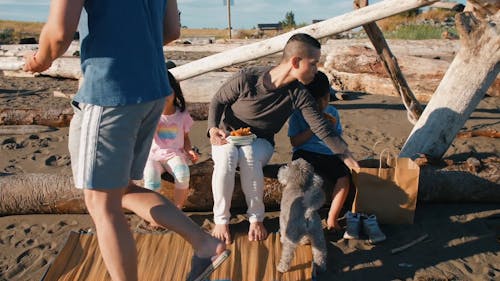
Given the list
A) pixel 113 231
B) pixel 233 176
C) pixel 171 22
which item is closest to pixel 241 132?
pixel 233 176

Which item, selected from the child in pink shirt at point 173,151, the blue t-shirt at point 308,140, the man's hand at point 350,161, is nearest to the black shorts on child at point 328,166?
the blue t-shirt at point 308,140

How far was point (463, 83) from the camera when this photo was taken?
4.16 metres

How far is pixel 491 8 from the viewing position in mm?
4102

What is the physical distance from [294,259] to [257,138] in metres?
0.93

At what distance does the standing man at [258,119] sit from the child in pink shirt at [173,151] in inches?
12.0

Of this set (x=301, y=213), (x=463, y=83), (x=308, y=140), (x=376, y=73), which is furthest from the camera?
(x=376, y=73)

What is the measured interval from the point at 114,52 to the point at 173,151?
5.59 ft

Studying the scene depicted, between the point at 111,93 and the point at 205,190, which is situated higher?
the point at 111,93

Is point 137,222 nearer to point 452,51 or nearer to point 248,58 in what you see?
point 248,58

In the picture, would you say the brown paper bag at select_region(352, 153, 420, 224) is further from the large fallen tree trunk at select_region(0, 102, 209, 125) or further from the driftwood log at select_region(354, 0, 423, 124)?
the large fallen tree trunk at select_region(0, 102, 209, 125)

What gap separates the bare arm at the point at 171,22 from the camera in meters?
2.47

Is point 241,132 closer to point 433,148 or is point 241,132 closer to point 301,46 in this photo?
point 301,46

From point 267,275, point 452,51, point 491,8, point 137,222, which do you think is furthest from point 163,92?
point 452,51

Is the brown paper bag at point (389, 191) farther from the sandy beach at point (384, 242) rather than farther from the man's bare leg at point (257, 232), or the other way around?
the man's bare leg at point (257, 232)
